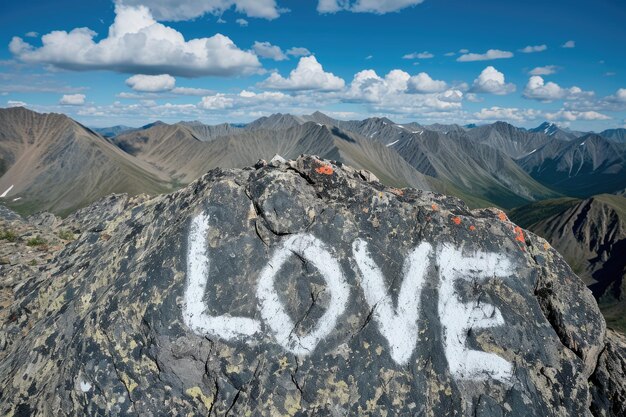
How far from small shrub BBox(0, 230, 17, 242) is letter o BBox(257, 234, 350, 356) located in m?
18.2

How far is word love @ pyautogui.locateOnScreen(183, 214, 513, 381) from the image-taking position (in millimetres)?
11156

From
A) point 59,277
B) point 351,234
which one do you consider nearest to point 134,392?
point 59,277

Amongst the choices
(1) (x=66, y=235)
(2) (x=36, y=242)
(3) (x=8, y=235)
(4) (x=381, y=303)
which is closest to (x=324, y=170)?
(4) (x=381, y=303)

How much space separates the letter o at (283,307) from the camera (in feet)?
36.6

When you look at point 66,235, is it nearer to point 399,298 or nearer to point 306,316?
point 306,316

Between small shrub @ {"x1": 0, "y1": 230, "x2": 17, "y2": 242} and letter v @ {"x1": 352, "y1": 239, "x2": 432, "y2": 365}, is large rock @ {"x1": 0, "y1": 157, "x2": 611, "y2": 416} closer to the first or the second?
letter v @ {"x1": 352, "y1": 239, "x2": 432, "y2": 365}

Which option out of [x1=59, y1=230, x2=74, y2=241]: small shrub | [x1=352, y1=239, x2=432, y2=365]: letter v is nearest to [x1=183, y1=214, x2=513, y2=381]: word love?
[x1=352, y1=239, x2=432, y2=365]: letter v

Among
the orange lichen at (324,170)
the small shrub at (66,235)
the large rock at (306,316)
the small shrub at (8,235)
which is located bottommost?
the small shrub at (66,235)

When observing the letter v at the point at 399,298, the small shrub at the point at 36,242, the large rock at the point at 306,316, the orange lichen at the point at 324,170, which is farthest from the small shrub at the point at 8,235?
the letter v at the point at 399,298

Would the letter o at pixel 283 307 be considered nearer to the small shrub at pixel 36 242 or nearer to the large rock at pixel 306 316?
the large rock at pixel 306 316

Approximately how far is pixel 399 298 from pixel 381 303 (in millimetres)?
588

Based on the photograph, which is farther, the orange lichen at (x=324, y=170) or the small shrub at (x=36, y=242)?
the small shrub at (x=36, y=242)

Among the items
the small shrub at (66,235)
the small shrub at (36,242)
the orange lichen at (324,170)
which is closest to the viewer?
the orange lichen at (324,170)

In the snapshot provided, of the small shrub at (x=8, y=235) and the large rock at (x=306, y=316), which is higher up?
the large rock at (x=306, y=316)
